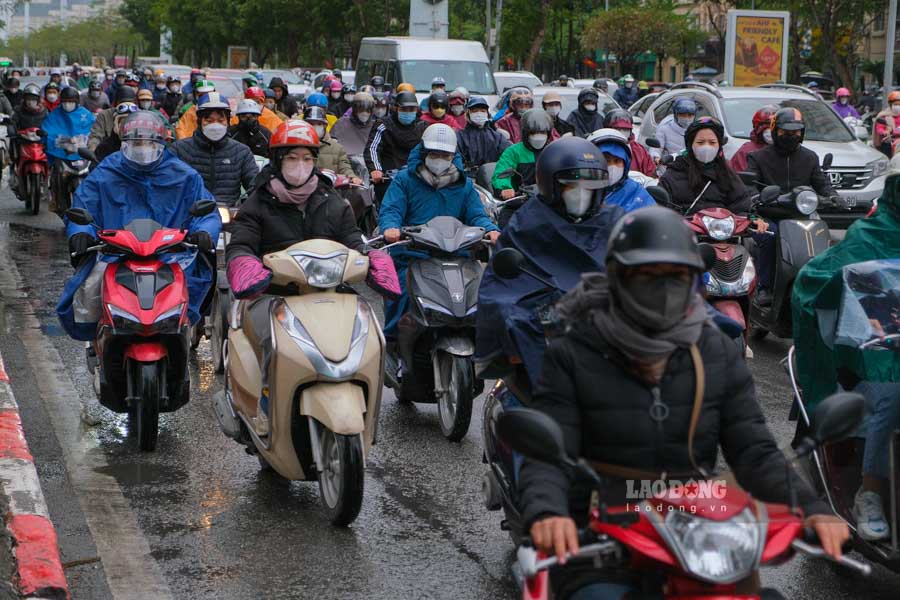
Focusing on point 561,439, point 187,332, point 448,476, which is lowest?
point 448,476

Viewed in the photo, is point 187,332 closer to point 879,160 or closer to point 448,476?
point 448,476

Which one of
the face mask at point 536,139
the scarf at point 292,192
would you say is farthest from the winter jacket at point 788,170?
the scarf at point 292,192

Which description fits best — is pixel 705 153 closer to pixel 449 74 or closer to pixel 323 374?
pixel 323 374

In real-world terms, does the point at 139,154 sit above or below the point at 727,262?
above

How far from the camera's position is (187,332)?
7566mm

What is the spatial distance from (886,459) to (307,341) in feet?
7.79

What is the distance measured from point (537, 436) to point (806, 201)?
282 inches

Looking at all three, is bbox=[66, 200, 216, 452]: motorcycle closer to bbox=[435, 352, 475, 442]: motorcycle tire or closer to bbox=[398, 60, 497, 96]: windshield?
bbox=[435, 352, 475, 442]: motorcycle tire

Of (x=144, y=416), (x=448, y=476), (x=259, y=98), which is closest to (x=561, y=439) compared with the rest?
(x=448, y=476)

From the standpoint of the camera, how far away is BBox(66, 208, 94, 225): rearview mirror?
755 centimetres

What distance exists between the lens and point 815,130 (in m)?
18.0

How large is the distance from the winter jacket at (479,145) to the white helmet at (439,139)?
569cm

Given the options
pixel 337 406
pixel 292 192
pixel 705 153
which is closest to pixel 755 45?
pixel 705 153

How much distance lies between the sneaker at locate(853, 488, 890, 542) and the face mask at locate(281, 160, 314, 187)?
3.13 meters
